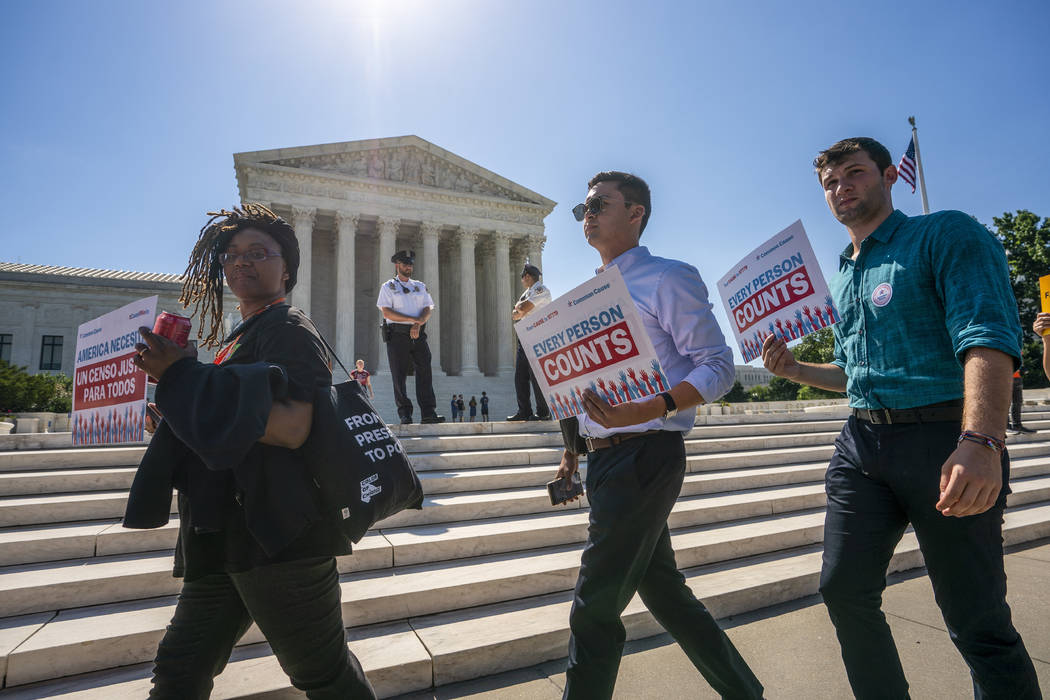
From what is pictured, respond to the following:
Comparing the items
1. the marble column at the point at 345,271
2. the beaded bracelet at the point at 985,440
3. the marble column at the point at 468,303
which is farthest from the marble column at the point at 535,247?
the beaded bracelet at the point at 985,440

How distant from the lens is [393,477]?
1.73 meters

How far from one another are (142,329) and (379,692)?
90.9 inches

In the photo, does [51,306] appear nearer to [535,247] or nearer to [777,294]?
[535,247]

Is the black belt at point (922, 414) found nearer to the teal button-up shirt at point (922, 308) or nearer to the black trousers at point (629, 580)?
the teal button-up shirt at point (922, 308)

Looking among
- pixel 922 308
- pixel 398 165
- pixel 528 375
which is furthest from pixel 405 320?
pixel 398 165

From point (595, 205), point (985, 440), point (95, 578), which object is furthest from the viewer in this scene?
point (95, 578)

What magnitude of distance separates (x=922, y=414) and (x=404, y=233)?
34.2m

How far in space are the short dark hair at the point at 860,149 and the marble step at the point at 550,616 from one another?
9.08 ft

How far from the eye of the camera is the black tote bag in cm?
164

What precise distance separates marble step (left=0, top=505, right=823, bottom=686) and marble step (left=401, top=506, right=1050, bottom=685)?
0.10 metres

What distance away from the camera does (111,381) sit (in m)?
2.38

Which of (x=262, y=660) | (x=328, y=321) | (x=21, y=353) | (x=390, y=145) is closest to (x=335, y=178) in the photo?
(x=390, y=145)

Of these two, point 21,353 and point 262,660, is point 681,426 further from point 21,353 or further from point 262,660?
point 21,353

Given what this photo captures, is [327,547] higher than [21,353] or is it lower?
lower
